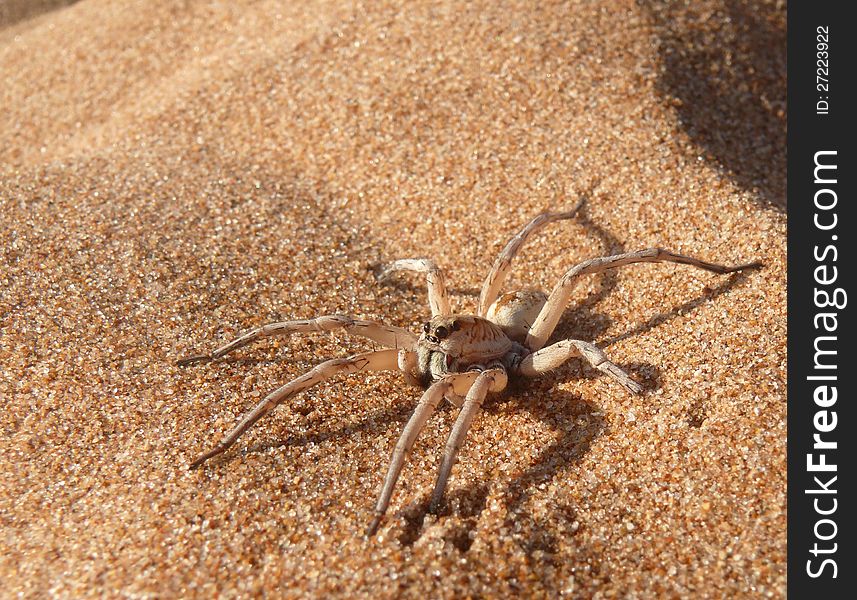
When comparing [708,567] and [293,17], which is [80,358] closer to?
[708,567]

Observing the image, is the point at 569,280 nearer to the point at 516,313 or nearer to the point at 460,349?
the point at 516,313

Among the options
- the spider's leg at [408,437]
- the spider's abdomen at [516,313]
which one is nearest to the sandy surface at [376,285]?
the spider's leg at [408,437]

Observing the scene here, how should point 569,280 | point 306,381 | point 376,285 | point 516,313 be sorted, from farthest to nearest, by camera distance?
1. point 376,285
2. point 516,313
3. point 569,280
4. point 306,381

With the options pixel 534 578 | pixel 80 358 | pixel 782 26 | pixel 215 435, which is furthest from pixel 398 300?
pixel 782 26

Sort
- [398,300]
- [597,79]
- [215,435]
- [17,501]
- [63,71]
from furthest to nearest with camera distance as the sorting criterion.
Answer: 1. [63,71]
2. [597,79]
3. [398,300]
4. [215,435]
5. [17,501]

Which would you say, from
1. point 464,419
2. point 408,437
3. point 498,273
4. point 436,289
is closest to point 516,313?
point 498,273

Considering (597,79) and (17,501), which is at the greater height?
(597,79)
